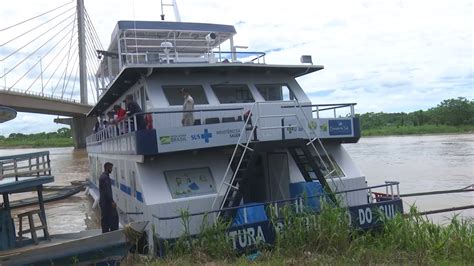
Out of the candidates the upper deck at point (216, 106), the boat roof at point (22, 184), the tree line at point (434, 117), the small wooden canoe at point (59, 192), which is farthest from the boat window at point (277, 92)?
the tree line at point (434, 117)

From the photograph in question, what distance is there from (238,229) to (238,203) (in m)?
1.02

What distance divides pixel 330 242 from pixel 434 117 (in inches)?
3480

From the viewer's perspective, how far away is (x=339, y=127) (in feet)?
35.5

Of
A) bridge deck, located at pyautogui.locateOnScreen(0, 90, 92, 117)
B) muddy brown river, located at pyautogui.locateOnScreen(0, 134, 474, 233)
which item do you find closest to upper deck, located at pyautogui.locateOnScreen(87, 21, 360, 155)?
muddy brown river, located at pyautogui.locateOnScreen(0, 134, 474, 233)

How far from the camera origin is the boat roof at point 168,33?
14383 mm

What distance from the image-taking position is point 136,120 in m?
9.63

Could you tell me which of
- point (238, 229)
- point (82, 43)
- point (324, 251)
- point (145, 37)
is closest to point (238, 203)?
point (238, 229)

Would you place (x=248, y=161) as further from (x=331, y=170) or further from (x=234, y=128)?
(x=331, y=170)

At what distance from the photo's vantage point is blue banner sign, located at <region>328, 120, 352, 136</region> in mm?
10719

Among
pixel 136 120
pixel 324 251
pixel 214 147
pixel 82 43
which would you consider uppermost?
pixel 82 43

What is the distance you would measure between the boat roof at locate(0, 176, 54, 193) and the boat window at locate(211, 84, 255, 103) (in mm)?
4429

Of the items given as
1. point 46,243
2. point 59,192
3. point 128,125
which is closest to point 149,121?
point 128,125

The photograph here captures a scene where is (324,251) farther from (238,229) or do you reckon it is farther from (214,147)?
(214,147)

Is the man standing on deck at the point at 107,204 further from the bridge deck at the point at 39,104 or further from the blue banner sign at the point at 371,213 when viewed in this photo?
the bridge deck at the point at 39,104
